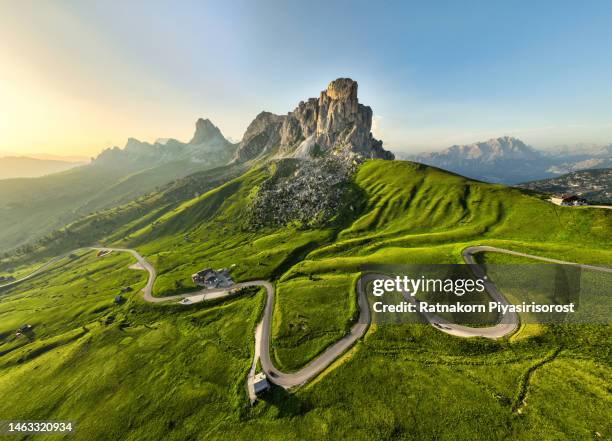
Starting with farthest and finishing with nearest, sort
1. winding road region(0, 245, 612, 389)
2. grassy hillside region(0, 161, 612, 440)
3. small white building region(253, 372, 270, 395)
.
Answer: winding road region(0, 245, 612, 389) < small white building region(253, 372, 270, 395) < grassy hillside region(0, 161, 612, 440)

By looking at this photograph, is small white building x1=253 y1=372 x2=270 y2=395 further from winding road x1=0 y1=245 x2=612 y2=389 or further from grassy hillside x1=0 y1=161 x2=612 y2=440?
winding road x1=0 y1=245 x2=612 y2=389

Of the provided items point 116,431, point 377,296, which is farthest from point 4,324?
point 377,296

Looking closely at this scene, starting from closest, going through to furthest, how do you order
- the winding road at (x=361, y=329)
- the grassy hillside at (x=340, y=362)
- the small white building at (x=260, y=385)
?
the grassy hillside at (x=340, y=362)
the small white building at (x=260, y=385)
the winding road at (x=361, y=329)

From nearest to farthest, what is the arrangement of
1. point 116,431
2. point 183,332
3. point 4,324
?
1. point 116,431
2. point 183,332
3. point 4,324

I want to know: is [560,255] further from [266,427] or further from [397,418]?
[266,427]

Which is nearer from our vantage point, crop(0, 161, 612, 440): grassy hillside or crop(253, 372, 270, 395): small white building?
crop(0, 161, 612, 440): grassy hillside

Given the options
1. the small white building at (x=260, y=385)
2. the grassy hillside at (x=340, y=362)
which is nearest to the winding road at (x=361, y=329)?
the grassy hillside at (x=340, y=362)

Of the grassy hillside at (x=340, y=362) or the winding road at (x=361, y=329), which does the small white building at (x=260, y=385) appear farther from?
the winding road at (x=361, y=329)

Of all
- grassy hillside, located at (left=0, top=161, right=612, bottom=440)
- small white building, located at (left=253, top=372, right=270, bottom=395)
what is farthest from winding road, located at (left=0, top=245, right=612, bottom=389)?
small white building, located at (left=253, top=372, right=270, bottom=395)

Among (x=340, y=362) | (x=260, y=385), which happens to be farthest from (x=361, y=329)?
(x=260, y=385)
